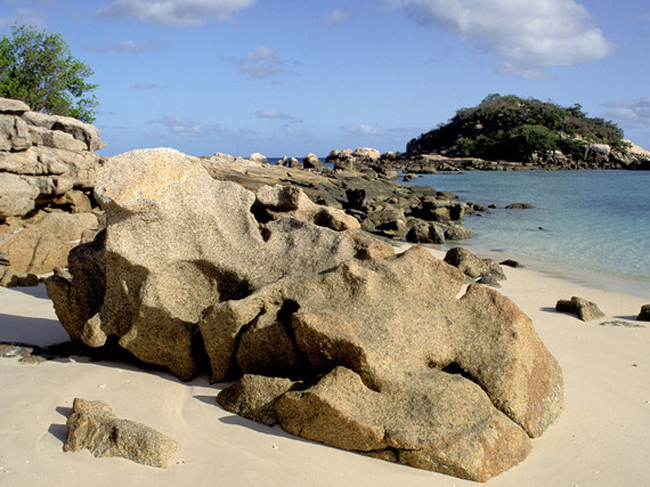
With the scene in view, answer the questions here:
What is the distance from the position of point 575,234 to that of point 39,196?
1562cm

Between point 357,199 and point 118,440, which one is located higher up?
point 357,199

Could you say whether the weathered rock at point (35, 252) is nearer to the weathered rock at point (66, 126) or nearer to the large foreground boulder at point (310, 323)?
the large foreground boulder at point (310, 323)

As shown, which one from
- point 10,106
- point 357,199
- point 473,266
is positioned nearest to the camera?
point 473,266

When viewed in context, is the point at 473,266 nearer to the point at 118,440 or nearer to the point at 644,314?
the point at 644,314

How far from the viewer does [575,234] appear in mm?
18422

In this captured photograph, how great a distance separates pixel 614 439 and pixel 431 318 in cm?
161

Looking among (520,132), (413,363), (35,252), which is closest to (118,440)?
(413,363)

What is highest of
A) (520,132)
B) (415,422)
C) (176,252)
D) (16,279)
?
(520,132)

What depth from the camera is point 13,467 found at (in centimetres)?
344

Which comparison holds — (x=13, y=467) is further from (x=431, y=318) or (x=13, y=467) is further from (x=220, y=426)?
(x=431, y=318)

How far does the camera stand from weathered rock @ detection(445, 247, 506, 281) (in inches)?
432

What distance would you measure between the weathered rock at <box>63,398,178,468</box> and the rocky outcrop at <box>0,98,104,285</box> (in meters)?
5.74

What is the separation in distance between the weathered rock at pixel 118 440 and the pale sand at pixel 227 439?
58 millimetres

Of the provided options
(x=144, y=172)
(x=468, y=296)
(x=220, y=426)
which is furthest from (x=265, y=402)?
(x=144, y=172)
